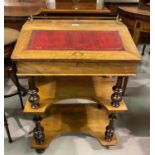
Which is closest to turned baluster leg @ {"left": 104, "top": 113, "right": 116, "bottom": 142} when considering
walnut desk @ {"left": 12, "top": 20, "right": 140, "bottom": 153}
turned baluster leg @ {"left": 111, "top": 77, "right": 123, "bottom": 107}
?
walnut desk @ {"left": 12, "top": 20, "right": 140, "bottom": 153}

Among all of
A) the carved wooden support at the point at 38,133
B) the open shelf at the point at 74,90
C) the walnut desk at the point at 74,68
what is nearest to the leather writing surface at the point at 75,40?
the walnut desk at the point at 74,68

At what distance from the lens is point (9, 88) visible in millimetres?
2109

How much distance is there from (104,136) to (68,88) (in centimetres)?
44

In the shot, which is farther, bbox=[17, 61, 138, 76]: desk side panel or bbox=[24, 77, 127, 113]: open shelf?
bbox=[24, 77, 127, 113]: open shelf

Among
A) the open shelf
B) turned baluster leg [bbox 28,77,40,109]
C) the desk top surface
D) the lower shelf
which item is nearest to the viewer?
the desk top surface

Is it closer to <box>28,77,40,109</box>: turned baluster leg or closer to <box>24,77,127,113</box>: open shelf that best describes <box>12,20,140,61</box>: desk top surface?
<box>28,77,40,109</box>: turned baluster leg

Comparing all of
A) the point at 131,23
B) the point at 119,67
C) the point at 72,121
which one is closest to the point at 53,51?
the point at 119,67

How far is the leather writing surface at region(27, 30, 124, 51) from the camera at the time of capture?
1084 millimetres

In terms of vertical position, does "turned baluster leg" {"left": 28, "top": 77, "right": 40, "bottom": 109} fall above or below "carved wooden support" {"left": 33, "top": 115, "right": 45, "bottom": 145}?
above

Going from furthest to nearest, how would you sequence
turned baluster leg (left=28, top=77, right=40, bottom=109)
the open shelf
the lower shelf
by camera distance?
the lower shelf
the open shelf
turned baluster leg (left=28, top=77, right=40, bottom=109)

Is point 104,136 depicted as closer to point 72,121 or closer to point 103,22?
point 72,121

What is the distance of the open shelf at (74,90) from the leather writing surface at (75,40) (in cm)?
38

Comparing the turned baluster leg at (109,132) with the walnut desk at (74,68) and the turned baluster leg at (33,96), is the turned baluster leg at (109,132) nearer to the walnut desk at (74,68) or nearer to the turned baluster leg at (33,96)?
the walnut desk at (74,68)

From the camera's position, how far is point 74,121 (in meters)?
1.65
